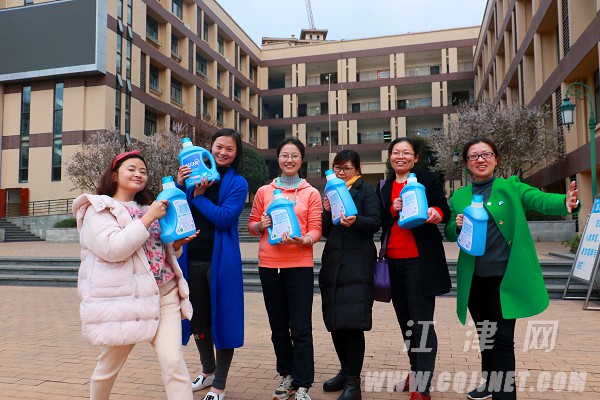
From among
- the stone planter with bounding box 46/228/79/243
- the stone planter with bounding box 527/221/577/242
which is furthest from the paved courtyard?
the stone planter with bounding box 46/228/79/243

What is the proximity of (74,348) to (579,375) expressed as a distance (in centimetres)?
520

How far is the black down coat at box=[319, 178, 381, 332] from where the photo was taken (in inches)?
138

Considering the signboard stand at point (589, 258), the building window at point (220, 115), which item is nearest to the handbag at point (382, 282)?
the signboard stand at point (589, 258)

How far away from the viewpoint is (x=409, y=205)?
340 cm

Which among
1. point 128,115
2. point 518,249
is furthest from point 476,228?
point 128,115

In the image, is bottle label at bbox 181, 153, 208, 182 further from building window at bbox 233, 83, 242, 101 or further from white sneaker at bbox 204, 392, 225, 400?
building window at bbox 233, 83, 242, 101

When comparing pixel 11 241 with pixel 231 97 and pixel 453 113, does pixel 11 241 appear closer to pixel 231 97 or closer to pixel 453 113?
pixel 231 97

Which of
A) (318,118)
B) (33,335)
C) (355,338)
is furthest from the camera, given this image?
(318,118)

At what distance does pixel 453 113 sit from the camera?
137 feet

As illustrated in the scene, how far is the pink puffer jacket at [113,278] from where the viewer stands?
263 cm

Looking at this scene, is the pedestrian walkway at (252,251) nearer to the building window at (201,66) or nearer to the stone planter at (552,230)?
the stone planter at (552,230)

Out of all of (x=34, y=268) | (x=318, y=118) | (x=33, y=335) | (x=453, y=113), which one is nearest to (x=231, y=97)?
(x=318, y=118)

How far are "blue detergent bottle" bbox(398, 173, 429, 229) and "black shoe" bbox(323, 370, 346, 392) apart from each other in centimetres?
143

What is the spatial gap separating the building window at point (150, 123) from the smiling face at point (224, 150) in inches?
1154
